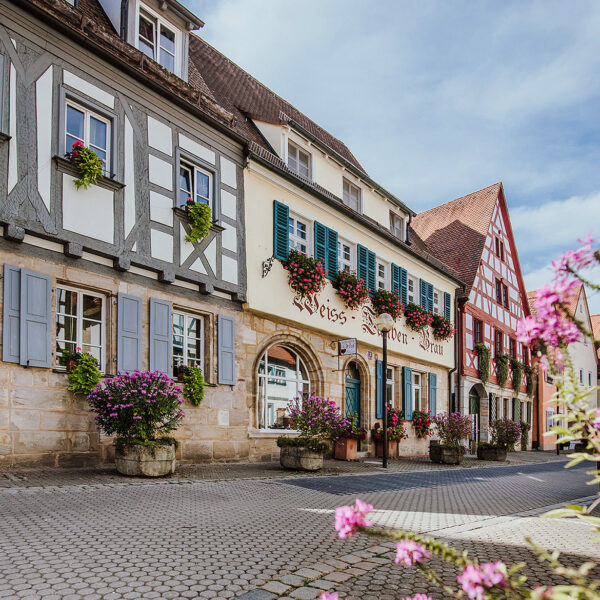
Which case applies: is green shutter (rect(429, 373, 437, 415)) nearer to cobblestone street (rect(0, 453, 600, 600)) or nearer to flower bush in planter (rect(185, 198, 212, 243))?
cobblestone street (rect(0, 453, 600, 600))

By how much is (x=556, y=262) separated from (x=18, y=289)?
8.02 metres

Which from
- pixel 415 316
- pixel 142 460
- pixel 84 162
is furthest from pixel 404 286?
pixel 142 460

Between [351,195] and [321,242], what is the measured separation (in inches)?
132

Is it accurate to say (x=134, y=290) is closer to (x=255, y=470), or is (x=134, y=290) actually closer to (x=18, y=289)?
(x=18, y=289)

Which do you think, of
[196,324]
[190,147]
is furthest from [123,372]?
[190,147]

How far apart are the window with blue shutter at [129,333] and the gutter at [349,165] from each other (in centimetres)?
690

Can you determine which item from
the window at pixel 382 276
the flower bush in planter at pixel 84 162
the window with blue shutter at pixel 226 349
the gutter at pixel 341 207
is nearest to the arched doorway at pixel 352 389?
the window at pixel 382 276

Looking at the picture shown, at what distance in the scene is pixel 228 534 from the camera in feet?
17.9

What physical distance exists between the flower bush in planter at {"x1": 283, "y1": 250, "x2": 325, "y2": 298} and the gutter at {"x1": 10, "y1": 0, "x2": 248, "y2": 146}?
2.73 m

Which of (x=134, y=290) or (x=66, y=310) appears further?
(x=134, y=290)

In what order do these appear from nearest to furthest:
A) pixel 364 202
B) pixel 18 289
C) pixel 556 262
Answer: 1. pixel 556 262
2. pixel 18 289
3. pixel 364 202

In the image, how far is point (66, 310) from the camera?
9562 millimetres

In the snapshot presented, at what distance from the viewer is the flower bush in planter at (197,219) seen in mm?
11438

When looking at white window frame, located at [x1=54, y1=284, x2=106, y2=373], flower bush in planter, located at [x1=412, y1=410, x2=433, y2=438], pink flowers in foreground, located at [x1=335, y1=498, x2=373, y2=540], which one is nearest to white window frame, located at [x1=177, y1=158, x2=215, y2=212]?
white window frame, located at [x1=54, y1=284, x2=106, y2=373]
